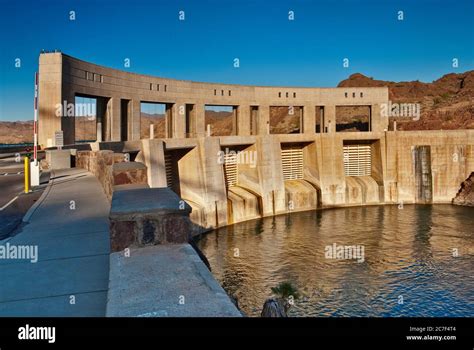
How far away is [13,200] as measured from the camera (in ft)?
37.8

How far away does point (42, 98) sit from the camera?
27438 mm

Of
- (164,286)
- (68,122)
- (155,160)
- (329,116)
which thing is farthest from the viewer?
(329,116)

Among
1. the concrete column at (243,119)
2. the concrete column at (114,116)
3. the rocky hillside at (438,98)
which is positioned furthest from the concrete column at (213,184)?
the rocky hillside at (438,98)

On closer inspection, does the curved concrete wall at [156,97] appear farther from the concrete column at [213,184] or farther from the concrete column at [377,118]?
the concrete column at [213,184]

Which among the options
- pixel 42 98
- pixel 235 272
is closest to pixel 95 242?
pixel 235 272

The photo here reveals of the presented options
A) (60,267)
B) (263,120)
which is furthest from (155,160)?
(60,267)

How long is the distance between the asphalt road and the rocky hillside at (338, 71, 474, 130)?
5407 centimetres

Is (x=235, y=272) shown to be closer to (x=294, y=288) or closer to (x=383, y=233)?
(x=294, y=288)

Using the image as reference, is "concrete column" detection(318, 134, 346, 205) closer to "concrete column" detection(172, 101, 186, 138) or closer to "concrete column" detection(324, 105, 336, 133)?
"concrete column" detection(324, 105, 336, 133)

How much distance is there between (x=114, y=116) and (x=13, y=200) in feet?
74.0

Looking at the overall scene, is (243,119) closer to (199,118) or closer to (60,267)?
(199,118)

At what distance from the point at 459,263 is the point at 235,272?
11742 millimetres
